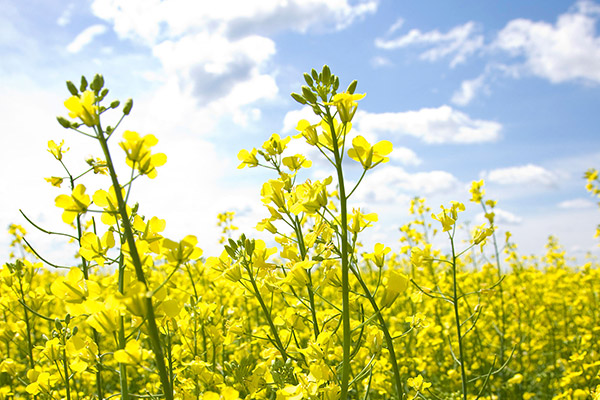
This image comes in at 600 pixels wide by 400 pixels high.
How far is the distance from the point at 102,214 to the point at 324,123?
31.1 inches

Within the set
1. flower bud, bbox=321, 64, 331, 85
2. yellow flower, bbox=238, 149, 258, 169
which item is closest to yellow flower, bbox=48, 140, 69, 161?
yellow flower, bbox=238, 149, 258, 169

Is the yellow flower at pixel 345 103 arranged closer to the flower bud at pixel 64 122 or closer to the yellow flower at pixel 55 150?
the flower bud at pixel 64 122

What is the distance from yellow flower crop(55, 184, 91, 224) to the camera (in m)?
1.27

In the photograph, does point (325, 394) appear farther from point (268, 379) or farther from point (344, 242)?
point (344, 242)

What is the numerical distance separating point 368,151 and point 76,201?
3.10 ft

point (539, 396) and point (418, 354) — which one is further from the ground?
point (418, 354)

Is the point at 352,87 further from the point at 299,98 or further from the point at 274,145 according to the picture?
the point at 274,145

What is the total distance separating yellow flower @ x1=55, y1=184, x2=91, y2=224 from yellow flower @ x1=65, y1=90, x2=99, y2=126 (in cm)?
21

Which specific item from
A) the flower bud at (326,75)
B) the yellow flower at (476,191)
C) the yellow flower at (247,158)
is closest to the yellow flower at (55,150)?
the yellow flower at (247,158)

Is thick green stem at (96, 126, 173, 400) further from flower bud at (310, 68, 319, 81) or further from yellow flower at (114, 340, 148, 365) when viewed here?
flower bud at (310, 68, 319, 81)

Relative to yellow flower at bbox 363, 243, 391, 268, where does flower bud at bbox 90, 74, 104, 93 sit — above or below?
above

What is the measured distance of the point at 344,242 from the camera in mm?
1381

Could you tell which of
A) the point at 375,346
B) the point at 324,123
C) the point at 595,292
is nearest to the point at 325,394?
the point at 375,346

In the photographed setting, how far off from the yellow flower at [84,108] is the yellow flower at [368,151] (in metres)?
0.81
